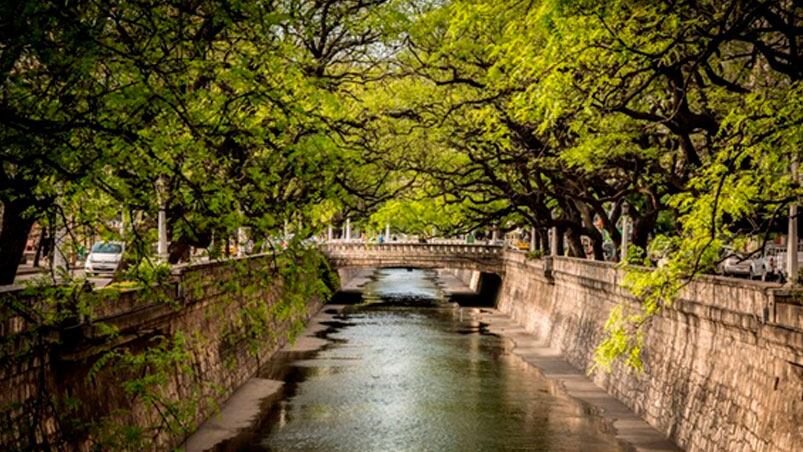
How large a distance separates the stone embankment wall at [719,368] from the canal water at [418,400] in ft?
5.86

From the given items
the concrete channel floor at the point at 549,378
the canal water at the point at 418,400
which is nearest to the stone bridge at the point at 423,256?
the canal water at the point at 418,400

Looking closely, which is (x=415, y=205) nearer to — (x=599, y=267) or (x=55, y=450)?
(x=599, y=267)

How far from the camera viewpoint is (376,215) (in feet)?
144

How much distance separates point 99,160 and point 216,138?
2031mm

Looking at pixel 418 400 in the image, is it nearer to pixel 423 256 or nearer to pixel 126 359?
pixel 126 359

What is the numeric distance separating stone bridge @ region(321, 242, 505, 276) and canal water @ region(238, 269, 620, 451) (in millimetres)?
13069

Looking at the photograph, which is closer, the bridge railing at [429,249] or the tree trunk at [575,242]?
the tree trunk at [575,242]

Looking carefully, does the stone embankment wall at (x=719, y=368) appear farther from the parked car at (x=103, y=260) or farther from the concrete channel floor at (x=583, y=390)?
the parked car at (x=103, y=260)

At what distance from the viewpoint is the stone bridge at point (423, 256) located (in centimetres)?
6003

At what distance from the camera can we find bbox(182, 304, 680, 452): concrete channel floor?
22625 millimetres

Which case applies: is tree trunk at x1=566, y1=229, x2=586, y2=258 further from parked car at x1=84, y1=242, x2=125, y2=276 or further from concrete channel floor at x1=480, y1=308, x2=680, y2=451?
parked car at x1=84, y1=242, x2=125, y2=276

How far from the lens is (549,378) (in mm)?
32688

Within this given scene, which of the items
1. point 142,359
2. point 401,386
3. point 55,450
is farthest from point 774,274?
point 142,359

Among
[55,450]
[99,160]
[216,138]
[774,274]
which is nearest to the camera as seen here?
[99,160]
